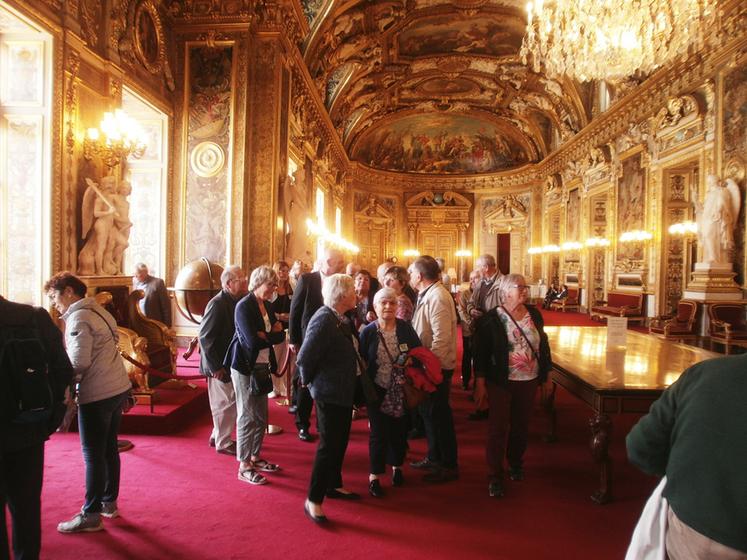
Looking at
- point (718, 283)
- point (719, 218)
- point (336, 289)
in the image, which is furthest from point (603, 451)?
point (719, 218)

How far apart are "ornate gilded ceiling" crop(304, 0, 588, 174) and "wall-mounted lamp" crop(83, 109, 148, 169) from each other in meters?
7.66

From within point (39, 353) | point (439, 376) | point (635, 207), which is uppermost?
point (635, 207)

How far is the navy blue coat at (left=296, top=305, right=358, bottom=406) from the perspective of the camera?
3.25 m

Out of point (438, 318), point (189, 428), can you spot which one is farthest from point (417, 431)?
point (189, 428)

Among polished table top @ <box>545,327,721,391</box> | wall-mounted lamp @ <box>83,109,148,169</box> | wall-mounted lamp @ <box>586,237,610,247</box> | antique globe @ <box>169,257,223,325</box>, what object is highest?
wall-mounted lamp @ <box>83,109,148,169</box>

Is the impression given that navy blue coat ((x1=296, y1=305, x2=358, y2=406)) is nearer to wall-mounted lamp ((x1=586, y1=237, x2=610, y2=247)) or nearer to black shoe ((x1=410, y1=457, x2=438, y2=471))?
black shoe ((x1=410, y1=457, x2=438, y2=471))

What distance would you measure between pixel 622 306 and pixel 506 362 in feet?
43.8

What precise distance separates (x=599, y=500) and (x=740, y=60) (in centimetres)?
1093

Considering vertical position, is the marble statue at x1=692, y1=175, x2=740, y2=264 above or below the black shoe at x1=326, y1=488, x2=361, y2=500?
above

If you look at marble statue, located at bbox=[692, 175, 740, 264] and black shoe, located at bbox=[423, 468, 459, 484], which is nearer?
black shoe, located at bbox=[423, 468, 459, 484]

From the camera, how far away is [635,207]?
1538 centimetres

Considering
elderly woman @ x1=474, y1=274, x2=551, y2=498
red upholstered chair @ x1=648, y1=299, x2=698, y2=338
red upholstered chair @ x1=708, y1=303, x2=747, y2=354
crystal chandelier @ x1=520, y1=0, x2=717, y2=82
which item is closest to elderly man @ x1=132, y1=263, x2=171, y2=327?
elderly woman @ x1=474, y1=274, x2=551, y2=498

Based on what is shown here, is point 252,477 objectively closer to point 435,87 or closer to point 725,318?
point 725,318

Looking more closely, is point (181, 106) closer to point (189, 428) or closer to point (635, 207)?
point (189, 428)
